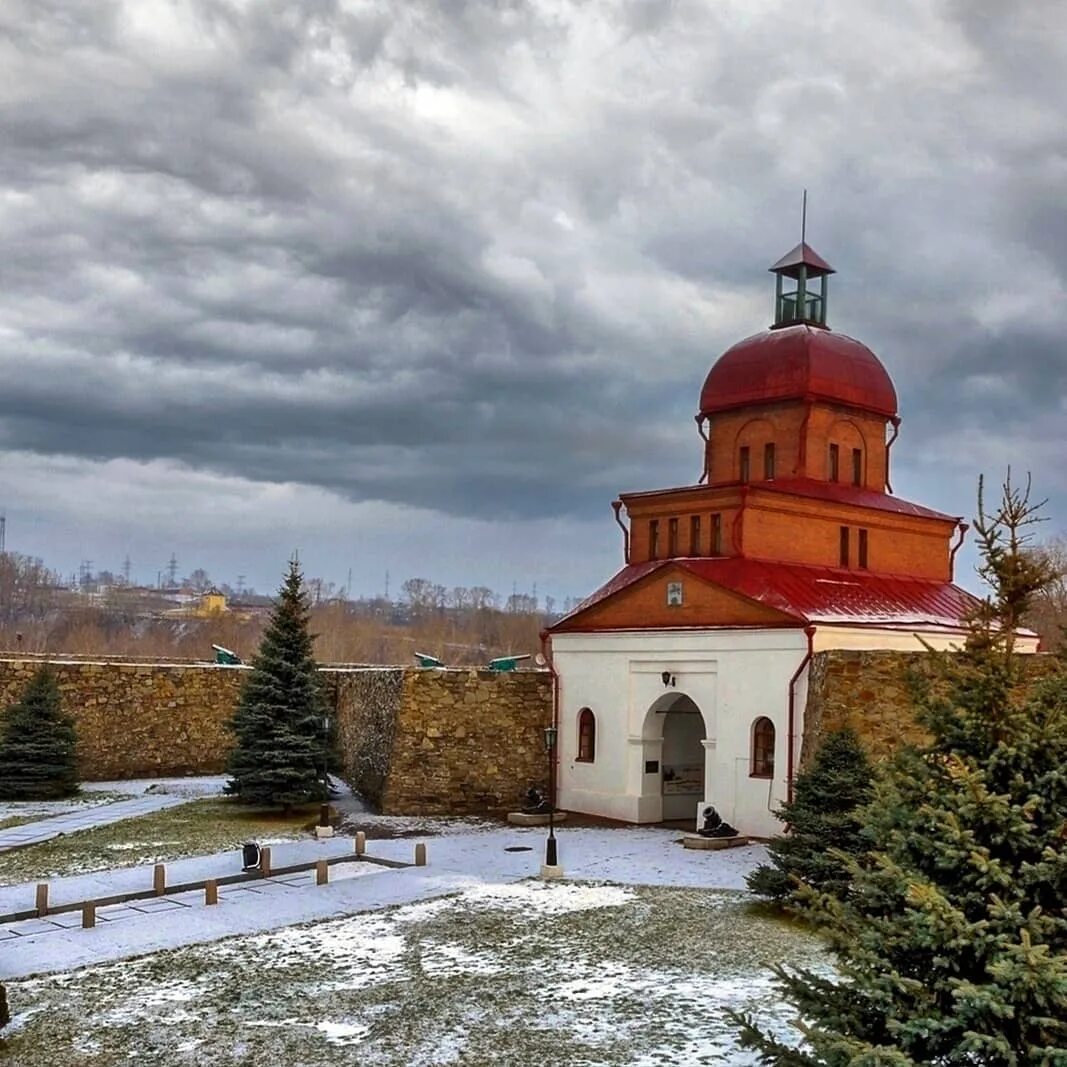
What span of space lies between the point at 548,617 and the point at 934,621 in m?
87.4

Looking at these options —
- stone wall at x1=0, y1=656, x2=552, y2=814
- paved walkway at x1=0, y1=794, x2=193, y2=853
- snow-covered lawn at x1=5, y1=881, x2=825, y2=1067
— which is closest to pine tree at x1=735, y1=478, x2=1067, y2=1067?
snow-covered lawn at x1=5, y1=881, x2=825, y2=1067

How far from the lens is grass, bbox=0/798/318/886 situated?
1738 cm

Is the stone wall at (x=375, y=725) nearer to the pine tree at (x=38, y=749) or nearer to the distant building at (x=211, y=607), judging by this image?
the pine tree at (x=38, y=749)

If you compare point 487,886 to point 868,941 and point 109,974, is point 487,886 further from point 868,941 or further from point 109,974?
point 868,941

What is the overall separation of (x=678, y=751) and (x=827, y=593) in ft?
14.9

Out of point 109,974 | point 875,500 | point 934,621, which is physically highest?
point 875,500

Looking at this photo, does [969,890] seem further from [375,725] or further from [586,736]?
[375,725]

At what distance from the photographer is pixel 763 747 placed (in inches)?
797

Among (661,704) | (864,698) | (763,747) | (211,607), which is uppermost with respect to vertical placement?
(211,607)

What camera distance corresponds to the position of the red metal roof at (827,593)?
68.0 ft

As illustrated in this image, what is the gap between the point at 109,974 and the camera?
11.5 meters

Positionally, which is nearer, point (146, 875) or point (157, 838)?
point (146, 875)

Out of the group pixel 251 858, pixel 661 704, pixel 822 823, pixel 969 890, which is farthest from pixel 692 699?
pixel 969 890

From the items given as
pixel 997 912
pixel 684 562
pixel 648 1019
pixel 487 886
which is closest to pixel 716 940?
pixel 648 1019
